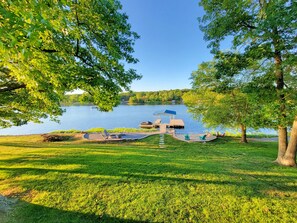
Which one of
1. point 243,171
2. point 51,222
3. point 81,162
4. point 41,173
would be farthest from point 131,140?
point 51,222

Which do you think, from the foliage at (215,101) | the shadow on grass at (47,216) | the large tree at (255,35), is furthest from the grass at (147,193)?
the foliage at (215,101)

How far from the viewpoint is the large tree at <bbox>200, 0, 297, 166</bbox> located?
5.12 m

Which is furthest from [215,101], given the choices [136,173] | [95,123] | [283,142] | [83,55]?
[95,123]

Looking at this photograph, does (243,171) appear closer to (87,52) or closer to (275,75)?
(275,75)

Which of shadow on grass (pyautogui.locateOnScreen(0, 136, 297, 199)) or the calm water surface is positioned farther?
the calm water surface

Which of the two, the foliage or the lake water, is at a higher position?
the foliage

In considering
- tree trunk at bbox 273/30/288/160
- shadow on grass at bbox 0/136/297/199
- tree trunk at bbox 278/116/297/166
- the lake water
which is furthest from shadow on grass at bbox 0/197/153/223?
the lake water

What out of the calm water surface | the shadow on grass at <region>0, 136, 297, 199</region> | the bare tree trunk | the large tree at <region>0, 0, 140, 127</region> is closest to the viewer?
the large tree at <region>0, 0, 140, 127</region>

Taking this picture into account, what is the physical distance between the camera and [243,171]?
560 cm

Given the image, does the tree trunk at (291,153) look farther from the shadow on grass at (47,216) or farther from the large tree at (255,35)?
the shadow on grass at (47,216)

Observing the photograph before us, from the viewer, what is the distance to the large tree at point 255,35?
5.12 m

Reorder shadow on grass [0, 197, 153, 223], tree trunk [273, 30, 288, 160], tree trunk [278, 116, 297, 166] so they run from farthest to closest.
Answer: tree trunk [278, 116, 297, 166], tree trunk [273, 30, 288, 160], shadow on grass [0, 197, 153, 223]

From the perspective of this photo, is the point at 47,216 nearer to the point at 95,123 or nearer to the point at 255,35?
the point at 255,35

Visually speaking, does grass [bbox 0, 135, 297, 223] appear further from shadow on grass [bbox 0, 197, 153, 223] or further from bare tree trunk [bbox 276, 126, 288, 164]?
bare tree trunk [bbox 276, 126, 288, 164]
